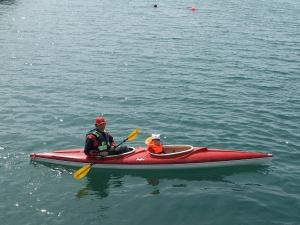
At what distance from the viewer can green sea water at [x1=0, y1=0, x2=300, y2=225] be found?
53.1 ft

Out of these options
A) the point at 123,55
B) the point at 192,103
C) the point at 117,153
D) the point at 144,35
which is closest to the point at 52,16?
the point at 144,35

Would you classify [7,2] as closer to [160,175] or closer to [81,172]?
[81,172]

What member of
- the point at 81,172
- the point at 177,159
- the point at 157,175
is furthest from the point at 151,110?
the point at 81,172

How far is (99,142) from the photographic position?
18.5 meters

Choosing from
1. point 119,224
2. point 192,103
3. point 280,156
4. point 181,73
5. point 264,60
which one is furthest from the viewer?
point 264,60

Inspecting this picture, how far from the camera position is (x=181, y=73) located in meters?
31.1

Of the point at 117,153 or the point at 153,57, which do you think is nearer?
the point at 117,153

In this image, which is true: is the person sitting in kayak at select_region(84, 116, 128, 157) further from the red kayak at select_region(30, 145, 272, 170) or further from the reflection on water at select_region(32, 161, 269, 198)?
the reflection on water at select_region(32, 161, 269, 198)

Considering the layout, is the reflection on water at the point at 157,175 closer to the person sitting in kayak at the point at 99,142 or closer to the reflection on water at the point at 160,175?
the reflection on water at the point at 160,175

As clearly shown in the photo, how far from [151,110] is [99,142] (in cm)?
695

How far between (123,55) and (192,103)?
11.7m

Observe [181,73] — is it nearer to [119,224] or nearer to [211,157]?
[211,157]

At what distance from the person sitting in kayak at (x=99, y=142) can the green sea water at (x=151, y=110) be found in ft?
3.03

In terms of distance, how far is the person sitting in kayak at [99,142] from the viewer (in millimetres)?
18219
